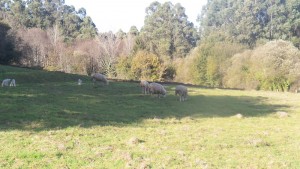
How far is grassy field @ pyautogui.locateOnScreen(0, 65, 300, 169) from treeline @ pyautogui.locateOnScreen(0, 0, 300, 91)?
37.5m

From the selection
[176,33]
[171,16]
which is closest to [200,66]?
[176,33]

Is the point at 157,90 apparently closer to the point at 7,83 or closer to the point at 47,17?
the point at 7,83

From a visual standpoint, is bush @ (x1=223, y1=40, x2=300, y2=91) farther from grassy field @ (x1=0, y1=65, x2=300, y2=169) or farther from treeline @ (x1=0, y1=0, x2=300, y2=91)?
grassy field @ (x1=0, y1=65, x2=300, y2=169)

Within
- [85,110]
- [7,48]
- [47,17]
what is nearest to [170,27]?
[47,17]

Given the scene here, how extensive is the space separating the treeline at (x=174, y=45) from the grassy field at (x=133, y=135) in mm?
37508

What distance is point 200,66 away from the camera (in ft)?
240

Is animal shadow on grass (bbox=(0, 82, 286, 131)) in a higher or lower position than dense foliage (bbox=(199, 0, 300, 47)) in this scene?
lower

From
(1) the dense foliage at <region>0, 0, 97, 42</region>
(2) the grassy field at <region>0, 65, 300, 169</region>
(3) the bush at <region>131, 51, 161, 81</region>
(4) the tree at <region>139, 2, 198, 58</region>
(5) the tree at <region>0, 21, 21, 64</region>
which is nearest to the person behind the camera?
(2) the grassy field at <region>0, 65, 300, 169</region>

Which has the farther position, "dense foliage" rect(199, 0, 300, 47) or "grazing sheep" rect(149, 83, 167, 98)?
"dense foliage" rect(199, 0, 300, 47)

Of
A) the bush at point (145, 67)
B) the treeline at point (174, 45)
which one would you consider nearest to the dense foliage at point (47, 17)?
the treeline at point (174, 45)

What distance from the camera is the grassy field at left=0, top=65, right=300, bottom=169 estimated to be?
11422 mm

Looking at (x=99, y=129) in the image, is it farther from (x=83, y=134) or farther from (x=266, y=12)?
(x=266, y=12)

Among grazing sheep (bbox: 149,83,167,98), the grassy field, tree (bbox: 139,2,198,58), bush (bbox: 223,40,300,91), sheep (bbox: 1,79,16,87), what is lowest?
the grassy field

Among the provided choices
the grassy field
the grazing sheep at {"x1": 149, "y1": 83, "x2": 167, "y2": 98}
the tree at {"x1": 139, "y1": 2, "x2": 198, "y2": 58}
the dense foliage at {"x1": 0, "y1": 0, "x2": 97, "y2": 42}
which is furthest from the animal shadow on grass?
the tree at {"x1": 139, "y1": 2, "x2": 198, "y2": 58}
